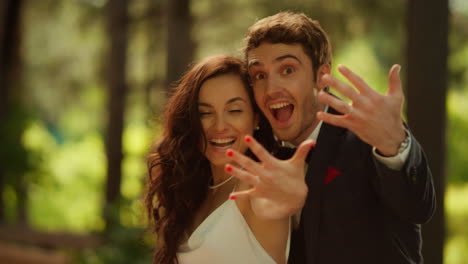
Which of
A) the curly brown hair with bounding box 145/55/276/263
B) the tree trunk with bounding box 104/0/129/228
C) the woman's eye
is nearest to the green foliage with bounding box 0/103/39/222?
the tree trunk with bounding box 104/0/129/228

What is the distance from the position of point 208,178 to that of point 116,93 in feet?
9.80

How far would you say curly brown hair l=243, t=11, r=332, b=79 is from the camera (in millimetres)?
1770

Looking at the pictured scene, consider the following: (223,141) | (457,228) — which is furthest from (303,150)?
(457,228)

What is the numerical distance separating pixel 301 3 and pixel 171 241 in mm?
6310

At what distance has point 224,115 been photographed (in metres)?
1.90

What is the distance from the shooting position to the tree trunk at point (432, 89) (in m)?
2.15

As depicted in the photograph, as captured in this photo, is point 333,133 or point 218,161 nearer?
point 333,133

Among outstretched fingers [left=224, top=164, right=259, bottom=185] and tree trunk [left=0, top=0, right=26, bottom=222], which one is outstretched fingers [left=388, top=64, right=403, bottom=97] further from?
tree trunk [left=0, top=0, right=26, bottom=222]

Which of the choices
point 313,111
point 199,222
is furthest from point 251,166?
point 199,222

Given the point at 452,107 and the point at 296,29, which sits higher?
the point at 296,29

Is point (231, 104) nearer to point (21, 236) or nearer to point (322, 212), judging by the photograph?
point (322, 212)

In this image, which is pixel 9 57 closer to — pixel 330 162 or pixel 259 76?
pixel 259 76

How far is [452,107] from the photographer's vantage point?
1081 cm

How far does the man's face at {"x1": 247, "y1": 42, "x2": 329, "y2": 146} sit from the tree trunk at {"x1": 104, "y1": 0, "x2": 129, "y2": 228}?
3274 millimetres
